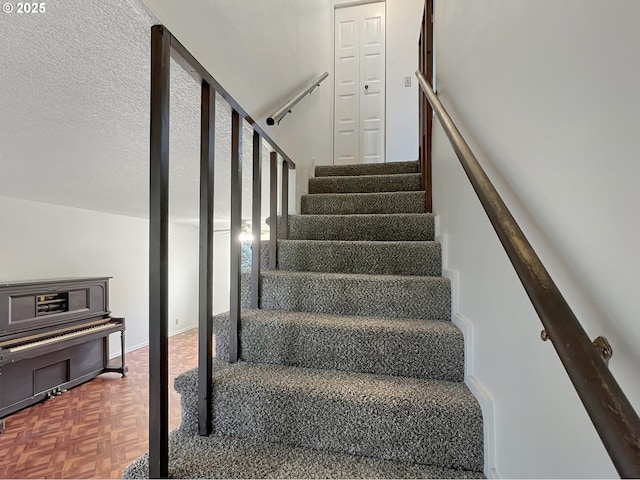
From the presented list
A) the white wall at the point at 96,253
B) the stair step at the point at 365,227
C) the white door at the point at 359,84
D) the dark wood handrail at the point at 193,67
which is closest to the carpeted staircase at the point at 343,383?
the stair step at the point at 365,227

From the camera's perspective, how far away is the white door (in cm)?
376

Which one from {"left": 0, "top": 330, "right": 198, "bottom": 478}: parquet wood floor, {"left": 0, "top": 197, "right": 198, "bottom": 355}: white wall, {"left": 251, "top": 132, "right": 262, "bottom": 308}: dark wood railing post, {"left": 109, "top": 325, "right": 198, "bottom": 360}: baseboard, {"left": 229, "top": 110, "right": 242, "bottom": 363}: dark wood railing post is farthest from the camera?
{"left": 109, "top": 325, "right": 198, "bottom": 360}: baseboard

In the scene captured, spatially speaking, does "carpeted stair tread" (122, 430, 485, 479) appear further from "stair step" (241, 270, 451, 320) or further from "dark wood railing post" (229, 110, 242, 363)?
"stair step" (241, 270, 451, 320)

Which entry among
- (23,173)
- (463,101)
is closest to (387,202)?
(463,101)

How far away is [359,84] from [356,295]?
323cm

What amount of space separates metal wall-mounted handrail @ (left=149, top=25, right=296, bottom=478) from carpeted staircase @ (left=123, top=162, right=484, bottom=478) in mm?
75

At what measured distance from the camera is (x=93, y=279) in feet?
11.7

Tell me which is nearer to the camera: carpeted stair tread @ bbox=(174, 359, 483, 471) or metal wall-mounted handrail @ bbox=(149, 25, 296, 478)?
metal wall-mounted handrail @ bbox=(149, 25, 296, 478)

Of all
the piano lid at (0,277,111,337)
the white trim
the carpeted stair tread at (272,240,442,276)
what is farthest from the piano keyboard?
the white trim

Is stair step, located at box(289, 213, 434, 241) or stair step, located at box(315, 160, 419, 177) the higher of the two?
stair step, located at box(315, 160, 419, 177)

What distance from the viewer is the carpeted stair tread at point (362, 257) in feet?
5.32

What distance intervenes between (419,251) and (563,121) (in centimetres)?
111

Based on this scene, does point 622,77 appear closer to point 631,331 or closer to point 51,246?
point 631,331

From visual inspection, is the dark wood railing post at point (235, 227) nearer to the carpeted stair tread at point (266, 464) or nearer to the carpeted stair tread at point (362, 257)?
the carpeted stair tread at point (266, 464)
